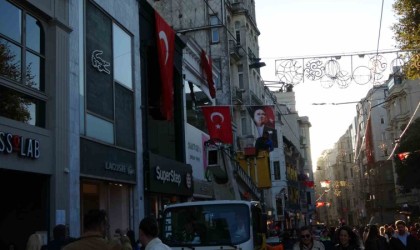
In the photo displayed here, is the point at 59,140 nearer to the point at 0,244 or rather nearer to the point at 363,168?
the point at 0,244

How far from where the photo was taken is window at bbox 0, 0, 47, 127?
11086 mm

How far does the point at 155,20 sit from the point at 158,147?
4765 millimetres

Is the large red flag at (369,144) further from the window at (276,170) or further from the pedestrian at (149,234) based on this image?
the pedestrian at (149,234)

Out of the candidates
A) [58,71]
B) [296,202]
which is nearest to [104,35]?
[58,71]

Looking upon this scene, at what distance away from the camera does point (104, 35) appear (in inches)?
624

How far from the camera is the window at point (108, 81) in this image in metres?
14.7

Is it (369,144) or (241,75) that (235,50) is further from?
(369,144)

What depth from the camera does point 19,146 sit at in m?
10.9

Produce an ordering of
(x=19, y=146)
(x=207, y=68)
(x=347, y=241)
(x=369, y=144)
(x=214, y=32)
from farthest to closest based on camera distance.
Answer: (x=369, y=144), (x=214, y=32), (x=207, y=68), (x=19, y=146), (x=347, y=241)

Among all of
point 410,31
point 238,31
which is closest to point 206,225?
point 410,31

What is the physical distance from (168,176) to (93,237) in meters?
14.9

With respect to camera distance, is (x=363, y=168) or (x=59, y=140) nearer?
(x=59, y=140)

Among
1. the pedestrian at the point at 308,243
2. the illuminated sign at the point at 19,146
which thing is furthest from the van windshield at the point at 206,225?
the illuminated sign at the point at 19,146

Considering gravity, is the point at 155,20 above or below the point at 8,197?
above
